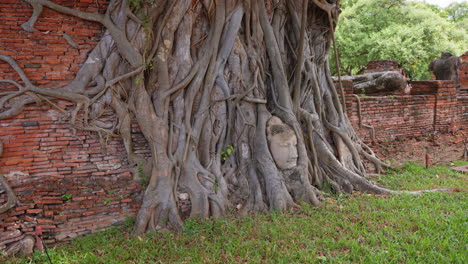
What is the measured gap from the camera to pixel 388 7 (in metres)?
17.3

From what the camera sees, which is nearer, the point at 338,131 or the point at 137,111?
the point at 137,111

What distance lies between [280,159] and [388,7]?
52.2 feet

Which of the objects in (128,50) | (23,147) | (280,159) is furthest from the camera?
(280,159)

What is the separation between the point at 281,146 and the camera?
→ 4945 mm

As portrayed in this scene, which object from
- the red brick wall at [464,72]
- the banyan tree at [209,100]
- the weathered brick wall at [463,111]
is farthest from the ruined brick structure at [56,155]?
the red brick wall at [464,72]

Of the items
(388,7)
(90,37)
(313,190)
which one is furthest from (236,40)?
(388,7)

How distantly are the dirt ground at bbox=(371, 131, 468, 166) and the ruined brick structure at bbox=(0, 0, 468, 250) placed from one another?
5.37 m

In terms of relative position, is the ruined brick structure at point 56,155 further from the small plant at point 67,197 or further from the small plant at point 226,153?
the small plant at point 226,153

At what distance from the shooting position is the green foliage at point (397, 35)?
49.5ft

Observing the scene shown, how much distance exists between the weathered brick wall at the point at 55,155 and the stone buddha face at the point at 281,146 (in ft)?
6.51

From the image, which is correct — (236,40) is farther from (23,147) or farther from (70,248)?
(70,248)

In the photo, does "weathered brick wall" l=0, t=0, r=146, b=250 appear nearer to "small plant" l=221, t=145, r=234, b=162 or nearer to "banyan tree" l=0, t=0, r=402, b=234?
"banyan tree" l=0, t=0, r=402, b=234

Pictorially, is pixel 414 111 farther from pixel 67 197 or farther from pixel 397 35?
pixel 397 35

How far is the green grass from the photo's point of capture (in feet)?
10.9
